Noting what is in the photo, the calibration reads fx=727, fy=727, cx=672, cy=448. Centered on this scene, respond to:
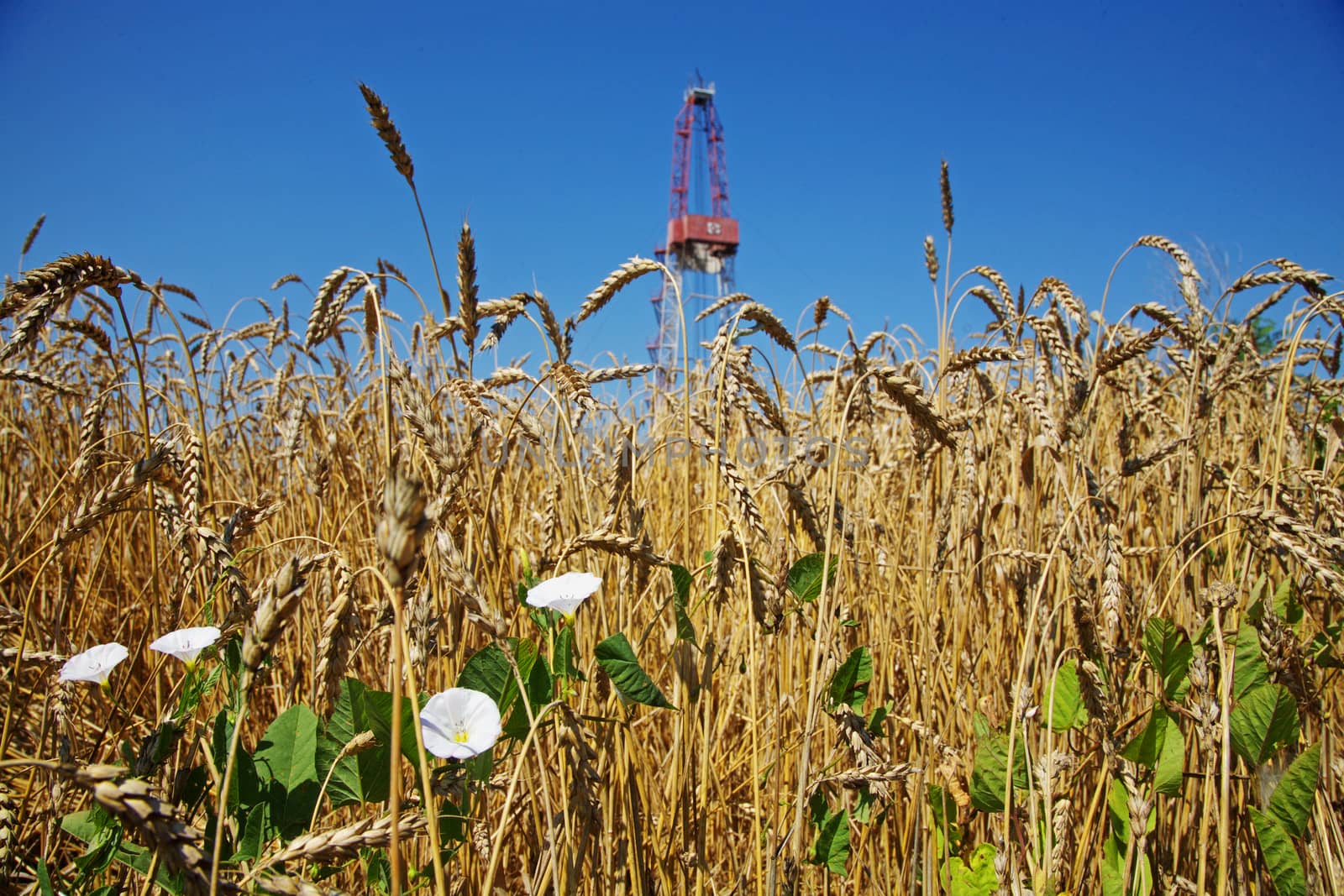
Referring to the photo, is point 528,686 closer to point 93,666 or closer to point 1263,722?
point 93,666

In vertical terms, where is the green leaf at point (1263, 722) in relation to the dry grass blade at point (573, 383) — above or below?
below

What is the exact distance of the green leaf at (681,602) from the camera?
73 cm

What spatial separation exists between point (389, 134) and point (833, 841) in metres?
1.08

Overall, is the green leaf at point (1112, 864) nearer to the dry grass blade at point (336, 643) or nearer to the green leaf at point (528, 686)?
the green leaf at point (528, 686)

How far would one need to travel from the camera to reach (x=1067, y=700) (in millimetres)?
933

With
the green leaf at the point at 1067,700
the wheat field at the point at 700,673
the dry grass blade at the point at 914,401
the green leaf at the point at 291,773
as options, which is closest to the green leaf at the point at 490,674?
the wheat field at the point at 700,673

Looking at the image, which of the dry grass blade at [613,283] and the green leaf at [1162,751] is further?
the dry grass blade at [613,283]

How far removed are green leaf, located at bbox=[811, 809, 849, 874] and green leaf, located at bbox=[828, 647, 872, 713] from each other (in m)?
0.14

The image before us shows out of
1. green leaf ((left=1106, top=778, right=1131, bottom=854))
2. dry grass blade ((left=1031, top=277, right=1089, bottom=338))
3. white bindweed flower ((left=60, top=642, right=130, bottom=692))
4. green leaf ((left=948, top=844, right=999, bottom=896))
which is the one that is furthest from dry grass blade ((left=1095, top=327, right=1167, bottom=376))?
white bindweed flower ((left=60, top=642, right=130, bottom=692))

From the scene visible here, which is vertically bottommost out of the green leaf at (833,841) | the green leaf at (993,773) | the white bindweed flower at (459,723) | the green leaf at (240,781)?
the green leaf at (833,841)

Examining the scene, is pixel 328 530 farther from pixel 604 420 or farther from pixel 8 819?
pixel 8 819

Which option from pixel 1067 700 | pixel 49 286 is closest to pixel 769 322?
pixel 1067 700

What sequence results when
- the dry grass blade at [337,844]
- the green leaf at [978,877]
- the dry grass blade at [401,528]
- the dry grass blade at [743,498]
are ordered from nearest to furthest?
the dry grass blade at [401,528], the dry grass blade at [337,844], the dry grass blade at [743,498], the green leaf at [978,877]

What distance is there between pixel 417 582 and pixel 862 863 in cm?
85
